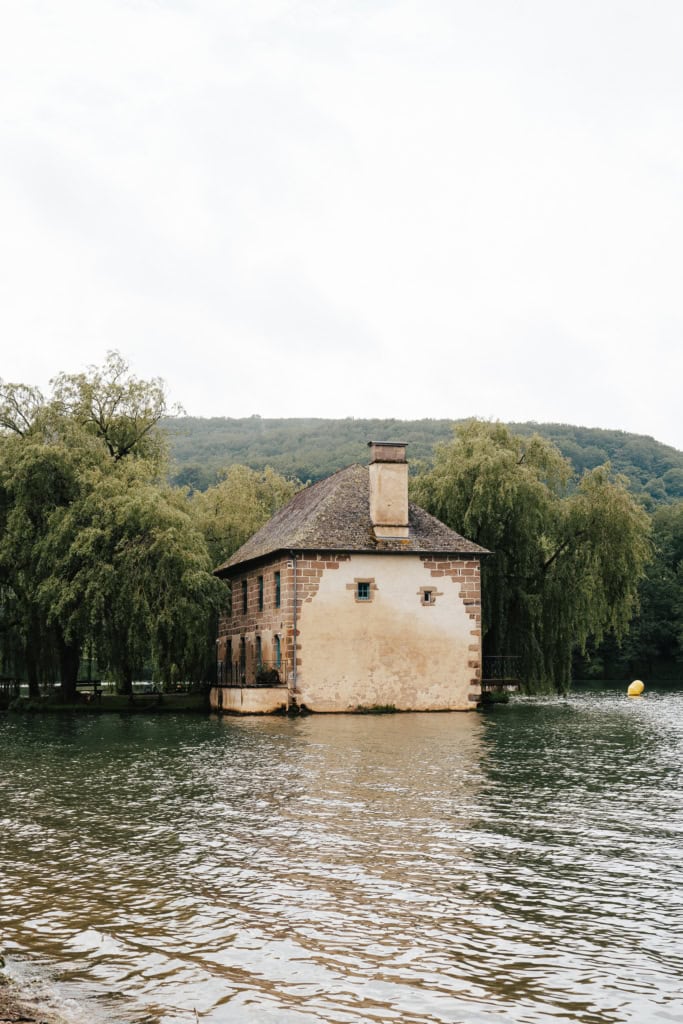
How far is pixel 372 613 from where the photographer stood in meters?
37.1

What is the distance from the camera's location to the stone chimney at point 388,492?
3828 cm

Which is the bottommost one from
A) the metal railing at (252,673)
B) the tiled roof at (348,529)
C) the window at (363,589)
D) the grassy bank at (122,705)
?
the grassy bank at (122,705)

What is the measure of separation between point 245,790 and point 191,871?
5762mm

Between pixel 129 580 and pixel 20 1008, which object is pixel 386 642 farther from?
pixel 20 1008

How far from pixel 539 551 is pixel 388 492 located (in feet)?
22.8

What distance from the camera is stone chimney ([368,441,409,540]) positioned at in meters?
38.3

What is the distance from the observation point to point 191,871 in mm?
10711

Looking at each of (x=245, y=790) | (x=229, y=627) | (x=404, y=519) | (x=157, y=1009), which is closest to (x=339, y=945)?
(x=157, y=1009)

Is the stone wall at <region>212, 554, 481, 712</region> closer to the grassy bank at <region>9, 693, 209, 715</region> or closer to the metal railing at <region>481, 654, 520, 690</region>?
the grassy bank at <region>9, 693, 209, 715</region>

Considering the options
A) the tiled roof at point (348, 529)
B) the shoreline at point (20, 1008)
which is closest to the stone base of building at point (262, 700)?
the tiled roof at point (348, 529)

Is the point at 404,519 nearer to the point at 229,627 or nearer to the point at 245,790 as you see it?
the point at 229,627

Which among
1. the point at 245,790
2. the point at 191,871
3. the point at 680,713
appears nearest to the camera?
the point at 191,871

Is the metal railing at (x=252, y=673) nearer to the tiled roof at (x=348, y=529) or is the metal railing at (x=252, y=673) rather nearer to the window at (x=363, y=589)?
the window at (x=363, y=589)

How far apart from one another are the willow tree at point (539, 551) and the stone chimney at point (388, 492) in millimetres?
2909
